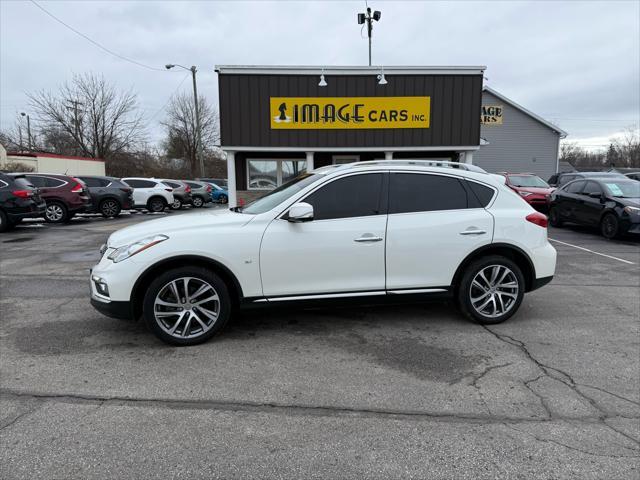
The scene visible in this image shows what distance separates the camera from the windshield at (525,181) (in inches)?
666

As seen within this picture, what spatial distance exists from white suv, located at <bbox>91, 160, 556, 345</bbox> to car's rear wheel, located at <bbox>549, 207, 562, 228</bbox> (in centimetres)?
1008

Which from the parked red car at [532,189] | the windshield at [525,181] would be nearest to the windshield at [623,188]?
the parked red car at [532,189]

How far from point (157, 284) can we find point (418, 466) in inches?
104

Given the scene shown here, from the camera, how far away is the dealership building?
46.2ft

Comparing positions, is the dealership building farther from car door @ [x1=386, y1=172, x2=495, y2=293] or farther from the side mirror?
the side mirror

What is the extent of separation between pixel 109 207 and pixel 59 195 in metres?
2.41

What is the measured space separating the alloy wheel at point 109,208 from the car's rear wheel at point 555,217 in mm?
15474

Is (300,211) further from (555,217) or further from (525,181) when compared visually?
(525,181)

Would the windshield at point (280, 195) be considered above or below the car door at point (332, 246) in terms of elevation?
above

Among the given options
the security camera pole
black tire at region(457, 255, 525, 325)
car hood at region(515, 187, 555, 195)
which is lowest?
Result: black tire at region(457, 255, 525, 325)

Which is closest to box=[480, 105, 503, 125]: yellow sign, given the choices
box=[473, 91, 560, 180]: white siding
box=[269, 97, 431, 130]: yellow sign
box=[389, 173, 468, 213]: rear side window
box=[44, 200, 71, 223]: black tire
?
box=[473, 91, 560, 180]: white siding

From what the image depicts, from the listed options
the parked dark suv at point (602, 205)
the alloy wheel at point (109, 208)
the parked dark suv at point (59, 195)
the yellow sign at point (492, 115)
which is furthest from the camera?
the yellow sign at point (492, 115)

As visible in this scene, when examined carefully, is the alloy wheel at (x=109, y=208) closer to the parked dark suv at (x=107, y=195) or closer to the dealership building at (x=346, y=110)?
the parked dark suv at (x=107, y=195)

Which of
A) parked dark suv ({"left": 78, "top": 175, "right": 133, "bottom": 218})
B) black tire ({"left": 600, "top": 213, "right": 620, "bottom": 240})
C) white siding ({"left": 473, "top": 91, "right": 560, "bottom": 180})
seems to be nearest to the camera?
black tire ({"left": 600, "top": 213, "right": 620, "bottom": 240})
